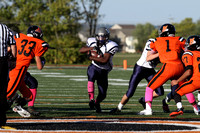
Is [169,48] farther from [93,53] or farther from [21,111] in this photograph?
[21,111]

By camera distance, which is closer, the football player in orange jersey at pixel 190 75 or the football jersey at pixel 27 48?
the football jersey at pixel 27 48

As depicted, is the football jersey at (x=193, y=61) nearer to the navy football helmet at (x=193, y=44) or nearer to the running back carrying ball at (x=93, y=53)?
the navy football helmet at (x=193, y=44)

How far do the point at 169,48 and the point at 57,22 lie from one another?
36.0 m

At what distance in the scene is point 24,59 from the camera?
754 centimetres

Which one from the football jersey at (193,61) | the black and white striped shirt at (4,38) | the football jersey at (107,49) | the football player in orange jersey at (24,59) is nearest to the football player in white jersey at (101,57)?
the football jersey at (107,49)

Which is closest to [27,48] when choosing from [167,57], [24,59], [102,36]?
[24,59]

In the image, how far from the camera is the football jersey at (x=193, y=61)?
7816 mm

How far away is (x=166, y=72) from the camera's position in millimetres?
7980

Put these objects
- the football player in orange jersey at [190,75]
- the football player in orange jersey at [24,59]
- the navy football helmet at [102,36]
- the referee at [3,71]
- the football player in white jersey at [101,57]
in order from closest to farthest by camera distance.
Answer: the referee at [3,71] < the football player in orange jersey at [24,59] < the football player in orange jersey at [190,75] < the football player in white jersey at [101,57] < the navy football helmet at [102,36]

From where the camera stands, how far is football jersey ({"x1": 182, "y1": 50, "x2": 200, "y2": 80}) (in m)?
7.82

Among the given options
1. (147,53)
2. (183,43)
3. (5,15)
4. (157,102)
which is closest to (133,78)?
(147,53)

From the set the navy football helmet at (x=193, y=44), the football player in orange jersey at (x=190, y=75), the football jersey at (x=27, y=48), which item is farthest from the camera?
the navy football helmet at (x=193, y=44)

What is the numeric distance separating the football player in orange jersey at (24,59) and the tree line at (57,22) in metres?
24.8

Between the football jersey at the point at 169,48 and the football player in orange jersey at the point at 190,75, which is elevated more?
the football jersey at the point at 169,48
